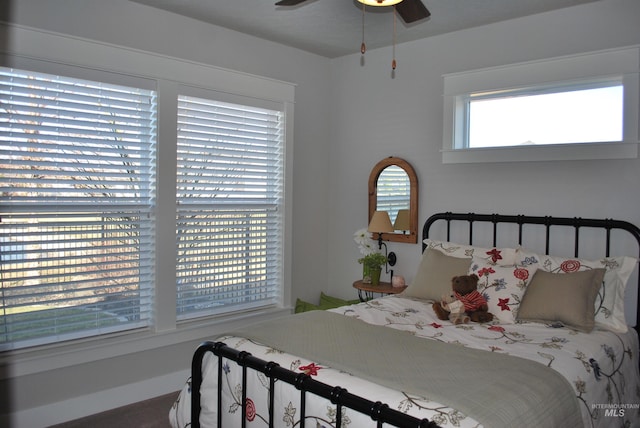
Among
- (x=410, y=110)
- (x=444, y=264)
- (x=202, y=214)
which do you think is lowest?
(x=444, y=264)

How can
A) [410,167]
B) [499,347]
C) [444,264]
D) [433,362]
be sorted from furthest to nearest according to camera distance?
1. [410,167]
2. [444,264]
3. [499,347]
4. [433,362]

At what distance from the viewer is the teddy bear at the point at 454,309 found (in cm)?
270

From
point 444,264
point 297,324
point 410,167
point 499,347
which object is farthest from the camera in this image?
point 410,167

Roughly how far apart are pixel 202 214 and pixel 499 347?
229cm

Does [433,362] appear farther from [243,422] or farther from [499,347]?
[243,422]

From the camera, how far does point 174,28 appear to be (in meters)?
3.43

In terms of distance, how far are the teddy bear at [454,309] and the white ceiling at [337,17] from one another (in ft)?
6.19

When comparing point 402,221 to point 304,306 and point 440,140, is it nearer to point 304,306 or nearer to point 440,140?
point 440,140

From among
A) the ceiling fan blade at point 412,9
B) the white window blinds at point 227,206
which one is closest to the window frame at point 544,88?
the ceiling fan blade at point 412,9

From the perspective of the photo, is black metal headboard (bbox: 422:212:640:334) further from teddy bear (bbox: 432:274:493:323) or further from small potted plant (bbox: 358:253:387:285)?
teddy bear (bbox: 432:274:493:323)

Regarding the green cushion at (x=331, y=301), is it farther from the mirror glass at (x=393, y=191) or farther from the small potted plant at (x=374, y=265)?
the mirror glass at (x=393, y=191)

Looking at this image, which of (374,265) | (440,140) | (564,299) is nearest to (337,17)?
(440,140)

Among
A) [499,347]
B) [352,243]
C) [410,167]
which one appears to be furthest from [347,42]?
[499,347]

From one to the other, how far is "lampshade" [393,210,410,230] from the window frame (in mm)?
538
